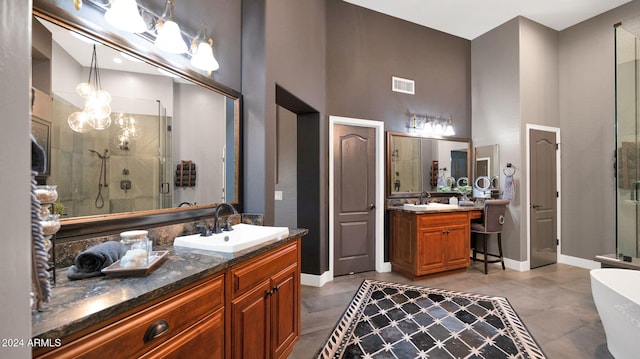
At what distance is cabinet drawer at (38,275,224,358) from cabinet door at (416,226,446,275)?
9.42ft

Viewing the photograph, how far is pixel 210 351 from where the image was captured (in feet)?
3.79

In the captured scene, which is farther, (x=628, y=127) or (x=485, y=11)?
(x=485, y=11)

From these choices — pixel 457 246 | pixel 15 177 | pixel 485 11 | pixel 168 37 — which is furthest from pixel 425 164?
pixel 15 177

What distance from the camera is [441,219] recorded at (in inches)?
142

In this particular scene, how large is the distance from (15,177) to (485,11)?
5117 millimetres

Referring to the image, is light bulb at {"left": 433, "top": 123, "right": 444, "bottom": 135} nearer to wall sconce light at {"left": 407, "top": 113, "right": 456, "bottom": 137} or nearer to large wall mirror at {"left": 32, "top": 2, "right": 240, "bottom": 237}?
wall sconce light at {"left": 407, "top": 113, "right": 456, "bottom": 137}

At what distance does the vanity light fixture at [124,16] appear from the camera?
1336mm

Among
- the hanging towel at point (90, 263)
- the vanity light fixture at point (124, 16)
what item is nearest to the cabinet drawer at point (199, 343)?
the hanging towel at point (90, 263)

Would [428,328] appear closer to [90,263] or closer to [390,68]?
[90,263]

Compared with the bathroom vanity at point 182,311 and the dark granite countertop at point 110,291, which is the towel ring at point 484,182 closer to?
the bathroom vanity at point 182,311

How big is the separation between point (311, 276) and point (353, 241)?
0.76 m

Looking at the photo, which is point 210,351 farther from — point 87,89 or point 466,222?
point 466,222

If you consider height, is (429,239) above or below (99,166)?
below

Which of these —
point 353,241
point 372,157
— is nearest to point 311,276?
point 353,241
